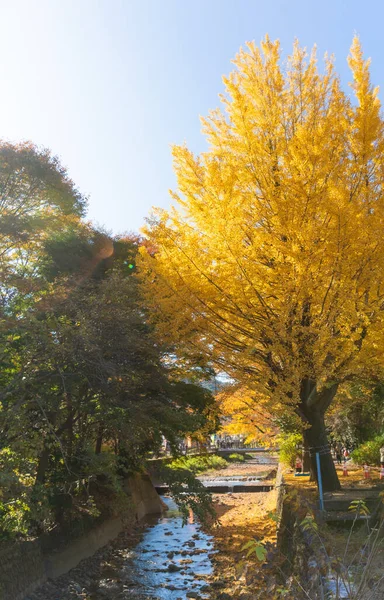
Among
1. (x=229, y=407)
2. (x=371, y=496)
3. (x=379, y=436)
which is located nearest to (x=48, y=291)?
(x=229, y=407)

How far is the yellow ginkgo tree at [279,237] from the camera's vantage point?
693 centimetres

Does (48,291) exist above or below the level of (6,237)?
below

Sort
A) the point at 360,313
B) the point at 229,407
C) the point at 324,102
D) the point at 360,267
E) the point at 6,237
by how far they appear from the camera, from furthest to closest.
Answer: the point at 229,407 → the point at 6,237 → the point at 324,102 → the point at 360,267 → the point at 360,313

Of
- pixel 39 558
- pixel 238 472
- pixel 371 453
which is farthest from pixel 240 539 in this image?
pixel 238 472

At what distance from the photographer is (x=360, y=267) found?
7.38m

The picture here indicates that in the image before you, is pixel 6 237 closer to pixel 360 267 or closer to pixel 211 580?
pixel 360 267

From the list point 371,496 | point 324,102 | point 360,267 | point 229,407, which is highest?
point 324,102

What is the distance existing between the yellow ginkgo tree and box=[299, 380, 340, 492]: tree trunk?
1436mm

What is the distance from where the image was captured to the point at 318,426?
33.4 feet

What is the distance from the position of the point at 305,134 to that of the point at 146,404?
6.09 m

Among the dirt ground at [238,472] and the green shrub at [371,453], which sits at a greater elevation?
the green shrub at [371,453]

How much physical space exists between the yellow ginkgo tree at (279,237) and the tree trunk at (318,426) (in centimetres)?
144

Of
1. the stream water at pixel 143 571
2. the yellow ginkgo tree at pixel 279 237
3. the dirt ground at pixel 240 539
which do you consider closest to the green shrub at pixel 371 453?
the dirt ground at pixel 240 539

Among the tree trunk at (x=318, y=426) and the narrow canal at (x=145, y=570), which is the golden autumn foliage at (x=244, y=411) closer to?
the tree trunk at (x=318, y=426)
